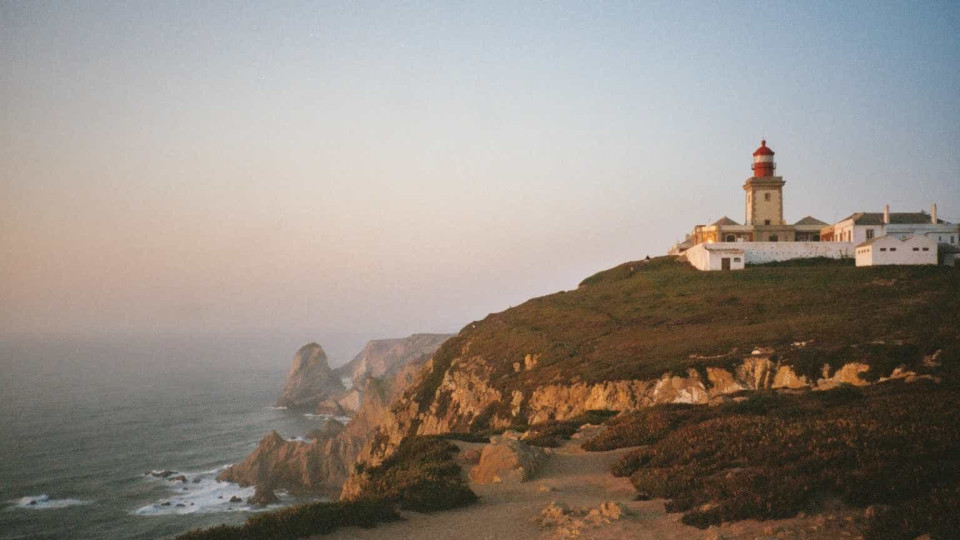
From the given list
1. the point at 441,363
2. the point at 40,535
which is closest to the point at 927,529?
the point at 441,363

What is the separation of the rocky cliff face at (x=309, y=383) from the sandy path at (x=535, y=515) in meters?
140

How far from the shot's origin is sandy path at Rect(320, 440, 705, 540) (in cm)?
1074

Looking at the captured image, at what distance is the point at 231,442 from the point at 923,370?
99.6 metres

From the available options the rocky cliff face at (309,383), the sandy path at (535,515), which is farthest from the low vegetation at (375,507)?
the rocky cliff face at (309,383)

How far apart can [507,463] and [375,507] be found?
5703 mm

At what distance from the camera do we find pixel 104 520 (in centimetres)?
5597

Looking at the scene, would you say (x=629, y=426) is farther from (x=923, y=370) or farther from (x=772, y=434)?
(x=923, y=370)

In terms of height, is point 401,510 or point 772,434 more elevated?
point 772,434

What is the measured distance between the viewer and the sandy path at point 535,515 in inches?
423

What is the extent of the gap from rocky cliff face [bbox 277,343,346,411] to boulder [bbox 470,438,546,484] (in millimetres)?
137737

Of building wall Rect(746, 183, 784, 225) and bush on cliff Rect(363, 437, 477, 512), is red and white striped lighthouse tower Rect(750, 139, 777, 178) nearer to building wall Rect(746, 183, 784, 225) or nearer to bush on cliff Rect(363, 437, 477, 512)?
building wall Rect(746, 183, 784, 225)

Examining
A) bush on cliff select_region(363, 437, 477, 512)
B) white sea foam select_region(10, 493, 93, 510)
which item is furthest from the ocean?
bush on cliff select_region(363, 437, 477, 512)

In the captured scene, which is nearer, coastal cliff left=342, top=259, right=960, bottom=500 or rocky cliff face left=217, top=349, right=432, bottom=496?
coastal cliff left=342, top=259, right=960, bottom=500

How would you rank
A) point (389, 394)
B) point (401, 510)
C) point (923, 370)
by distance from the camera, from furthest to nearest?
point (389, 394) < point (923, 370) < point (401, 510)
